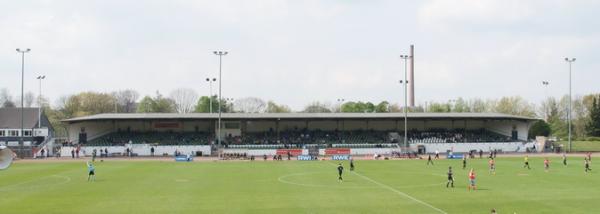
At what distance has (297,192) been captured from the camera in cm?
3606

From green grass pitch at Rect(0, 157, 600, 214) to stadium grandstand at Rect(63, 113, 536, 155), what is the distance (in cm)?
3575

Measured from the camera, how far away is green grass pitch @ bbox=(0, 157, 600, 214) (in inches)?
1155

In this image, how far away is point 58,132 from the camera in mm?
149750

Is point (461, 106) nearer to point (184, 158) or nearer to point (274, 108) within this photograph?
point (274, 108)

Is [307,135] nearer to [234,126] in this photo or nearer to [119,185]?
[234,126]

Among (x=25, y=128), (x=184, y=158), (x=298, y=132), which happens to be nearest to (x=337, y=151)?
(x=298, y=132)

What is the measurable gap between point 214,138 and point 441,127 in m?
39.9

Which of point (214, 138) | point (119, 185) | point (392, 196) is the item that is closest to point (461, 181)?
point (392, 196)

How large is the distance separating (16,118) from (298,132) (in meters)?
49.7

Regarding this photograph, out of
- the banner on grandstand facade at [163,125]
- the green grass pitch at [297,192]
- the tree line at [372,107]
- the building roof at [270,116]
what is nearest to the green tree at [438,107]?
the tree line at [372,107]

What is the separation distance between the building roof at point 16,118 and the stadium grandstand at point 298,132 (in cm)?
994

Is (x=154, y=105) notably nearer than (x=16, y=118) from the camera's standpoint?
No

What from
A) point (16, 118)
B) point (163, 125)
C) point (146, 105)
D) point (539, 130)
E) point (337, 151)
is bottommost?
point (337, 151)

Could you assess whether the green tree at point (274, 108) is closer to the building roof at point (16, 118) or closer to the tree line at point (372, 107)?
the tree line at point (372, 107)
